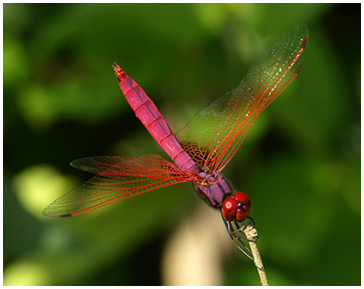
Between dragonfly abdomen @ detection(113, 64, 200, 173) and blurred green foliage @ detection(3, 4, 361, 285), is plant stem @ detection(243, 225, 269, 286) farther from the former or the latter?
blurred green foliage @ detection(3, 4, 361, 285)

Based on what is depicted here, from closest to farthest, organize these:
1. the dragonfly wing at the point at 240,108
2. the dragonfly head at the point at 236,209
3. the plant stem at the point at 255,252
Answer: the plant stem at the point at 255,252, the dragonfly head at the point at 236,209, the dragonfly wing at the point at 240,108

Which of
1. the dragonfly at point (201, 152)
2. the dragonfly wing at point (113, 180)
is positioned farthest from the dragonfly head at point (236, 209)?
the dragonfly wing at point (113, 180)

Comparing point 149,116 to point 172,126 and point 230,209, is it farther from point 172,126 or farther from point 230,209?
point 172,126

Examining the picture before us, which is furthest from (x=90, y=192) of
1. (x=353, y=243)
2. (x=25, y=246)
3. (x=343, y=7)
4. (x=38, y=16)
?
(x=343, y=7)

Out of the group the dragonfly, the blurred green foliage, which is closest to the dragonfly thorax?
the dragonfly

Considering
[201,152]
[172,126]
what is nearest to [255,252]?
[201,152]

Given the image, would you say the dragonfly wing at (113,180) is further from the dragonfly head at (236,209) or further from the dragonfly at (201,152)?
the dragonfly head at (236,209)
